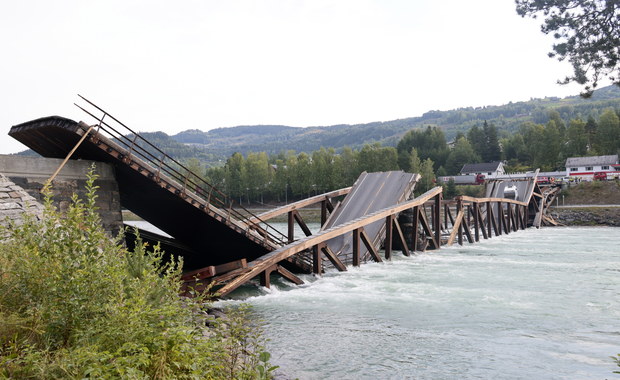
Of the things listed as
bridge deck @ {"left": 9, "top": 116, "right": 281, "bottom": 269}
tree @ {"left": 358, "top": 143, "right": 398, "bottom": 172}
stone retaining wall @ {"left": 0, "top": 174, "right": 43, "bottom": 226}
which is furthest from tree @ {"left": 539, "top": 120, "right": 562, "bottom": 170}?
stone retaining wall @ {"left": 0, "top": 174, "right": 43, "bottom": 226}

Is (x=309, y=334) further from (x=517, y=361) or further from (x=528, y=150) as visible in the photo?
(x=528, y=150)

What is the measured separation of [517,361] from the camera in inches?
336

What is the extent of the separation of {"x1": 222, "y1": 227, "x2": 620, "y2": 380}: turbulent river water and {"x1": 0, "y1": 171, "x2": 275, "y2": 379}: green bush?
2984mm

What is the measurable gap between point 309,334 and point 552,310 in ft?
22.3

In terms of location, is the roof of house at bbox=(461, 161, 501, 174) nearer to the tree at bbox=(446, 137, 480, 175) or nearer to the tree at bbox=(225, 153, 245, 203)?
the tree at bbox=(446, 137, 480, 175)

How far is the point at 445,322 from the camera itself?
1122 cm

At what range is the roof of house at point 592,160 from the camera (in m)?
90.0

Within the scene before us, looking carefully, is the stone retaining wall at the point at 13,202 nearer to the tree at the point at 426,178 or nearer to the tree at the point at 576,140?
the tree at the point at 426,178

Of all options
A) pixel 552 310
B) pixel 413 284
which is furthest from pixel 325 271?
pixel 552 310

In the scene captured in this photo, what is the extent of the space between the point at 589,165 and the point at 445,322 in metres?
95.7


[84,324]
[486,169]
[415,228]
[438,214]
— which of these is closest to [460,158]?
[486,169]

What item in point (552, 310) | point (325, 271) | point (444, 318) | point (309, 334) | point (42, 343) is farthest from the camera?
point (325, 271)

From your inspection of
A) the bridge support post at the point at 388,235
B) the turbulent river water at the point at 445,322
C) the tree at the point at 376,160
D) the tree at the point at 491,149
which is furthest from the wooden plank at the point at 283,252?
the tree at the point at 491,149

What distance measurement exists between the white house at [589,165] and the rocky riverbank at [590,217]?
102 feet
